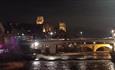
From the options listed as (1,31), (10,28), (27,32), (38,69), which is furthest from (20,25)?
(38,69)

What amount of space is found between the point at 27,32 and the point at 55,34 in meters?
18.6

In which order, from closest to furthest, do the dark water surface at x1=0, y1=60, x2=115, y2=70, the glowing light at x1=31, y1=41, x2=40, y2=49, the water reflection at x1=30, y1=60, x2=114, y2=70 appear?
1. the dark water surface at x1=0, y1=60, x2=115, y2=70
2. the water reflection at x1=30, y1=60, x2=114, y2=70
3. the glowing light at x1=31, y1=41, x2=40, y2=49

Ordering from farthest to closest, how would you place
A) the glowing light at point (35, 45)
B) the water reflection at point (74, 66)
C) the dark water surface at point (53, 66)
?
the glowing light at point (35, 45), the water reflection at point (74, 66), the dark water surface at point (53, 66)

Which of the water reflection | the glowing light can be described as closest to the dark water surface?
the water reflection

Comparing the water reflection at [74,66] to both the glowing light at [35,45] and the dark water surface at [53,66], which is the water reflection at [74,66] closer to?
the dark water surface at [53,66]

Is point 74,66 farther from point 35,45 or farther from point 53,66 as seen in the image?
point 35,45

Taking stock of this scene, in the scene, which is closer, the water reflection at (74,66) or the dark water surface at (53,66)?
the dark water surface at (53,66)

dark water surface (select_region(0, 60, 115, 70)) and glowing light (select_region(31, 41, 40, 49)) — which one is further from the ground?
glowing light (select_region(31, 41, 40, 49))

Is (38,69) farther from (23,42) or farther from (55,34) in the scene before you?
(55,34)

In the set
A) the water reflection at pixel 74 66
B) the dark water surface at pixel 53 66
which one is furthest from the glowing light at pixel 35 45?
the dark water surface at pixel 53 66

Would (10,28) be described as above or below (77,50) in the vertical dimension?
above

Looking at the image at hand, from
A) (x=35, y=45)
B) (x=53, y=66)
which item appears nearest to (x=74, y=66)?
(x=53, y=66)

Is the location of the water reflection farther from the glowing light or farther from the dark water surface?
the glowing light

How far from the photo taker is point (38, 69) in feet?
248
